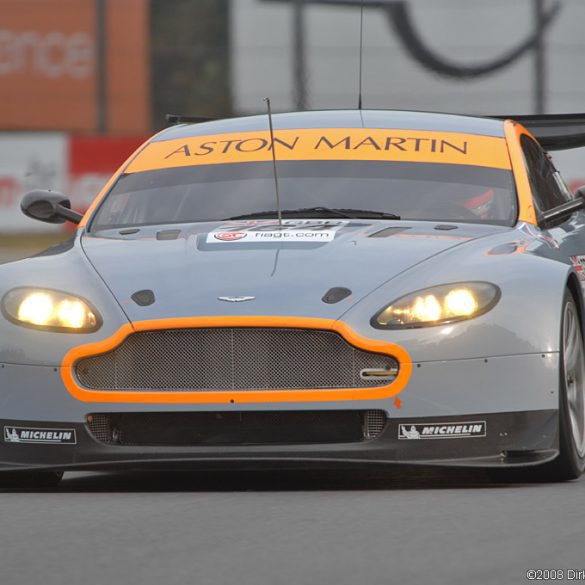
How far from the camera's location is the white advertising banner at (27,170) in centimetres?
2931

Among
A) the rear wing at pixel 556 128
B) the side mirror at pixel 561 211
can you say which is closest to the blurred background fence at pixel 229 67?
the rear wing at pixel 556 128

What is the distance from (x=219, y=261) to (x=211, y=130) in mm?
1873

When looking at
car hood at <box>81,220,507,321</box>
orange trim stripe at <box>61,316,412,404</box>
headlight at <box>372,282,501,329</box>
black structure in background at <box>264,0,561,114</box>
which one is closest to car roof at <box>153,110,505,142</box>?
car hood at <box>81,220,507,321</box>

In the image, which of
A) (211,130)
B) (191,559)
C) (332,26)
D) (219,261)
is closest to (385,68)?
(332,26)

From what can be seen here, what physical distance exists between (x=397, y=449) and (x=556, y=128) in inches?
143

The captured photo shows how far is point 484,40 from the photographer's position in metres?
31.8

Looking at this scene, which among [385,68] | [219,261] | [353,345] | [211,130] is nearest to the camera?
[353,345]

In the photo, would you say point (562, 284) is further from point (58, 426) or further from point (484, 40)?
point (484, 40)

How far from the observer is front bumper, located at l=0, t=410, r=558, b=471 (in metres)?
5.64

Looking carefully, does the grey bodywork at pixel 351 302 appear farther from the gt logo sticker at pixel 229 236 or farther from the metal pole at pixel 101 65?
the metal pole at pixel 101 65

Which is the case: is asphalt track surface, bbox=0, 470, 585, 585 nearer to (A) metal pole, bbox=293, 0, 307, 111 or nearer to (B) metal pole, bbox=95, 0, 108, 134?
(A) metal pole, bbox=293, 0, 307, 111

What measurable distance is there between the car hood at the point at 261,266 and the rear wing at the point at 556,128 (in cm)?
236

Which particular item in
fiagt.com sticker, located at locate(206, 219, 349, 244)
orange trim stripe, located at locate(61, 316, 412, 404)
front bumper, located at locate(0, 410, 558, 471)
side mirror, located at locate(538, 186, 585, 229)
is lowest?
front bumper, located at locate(0, 410, 558, 471)

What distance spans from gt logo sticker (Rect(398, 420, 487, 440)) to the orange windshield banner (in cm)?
187
